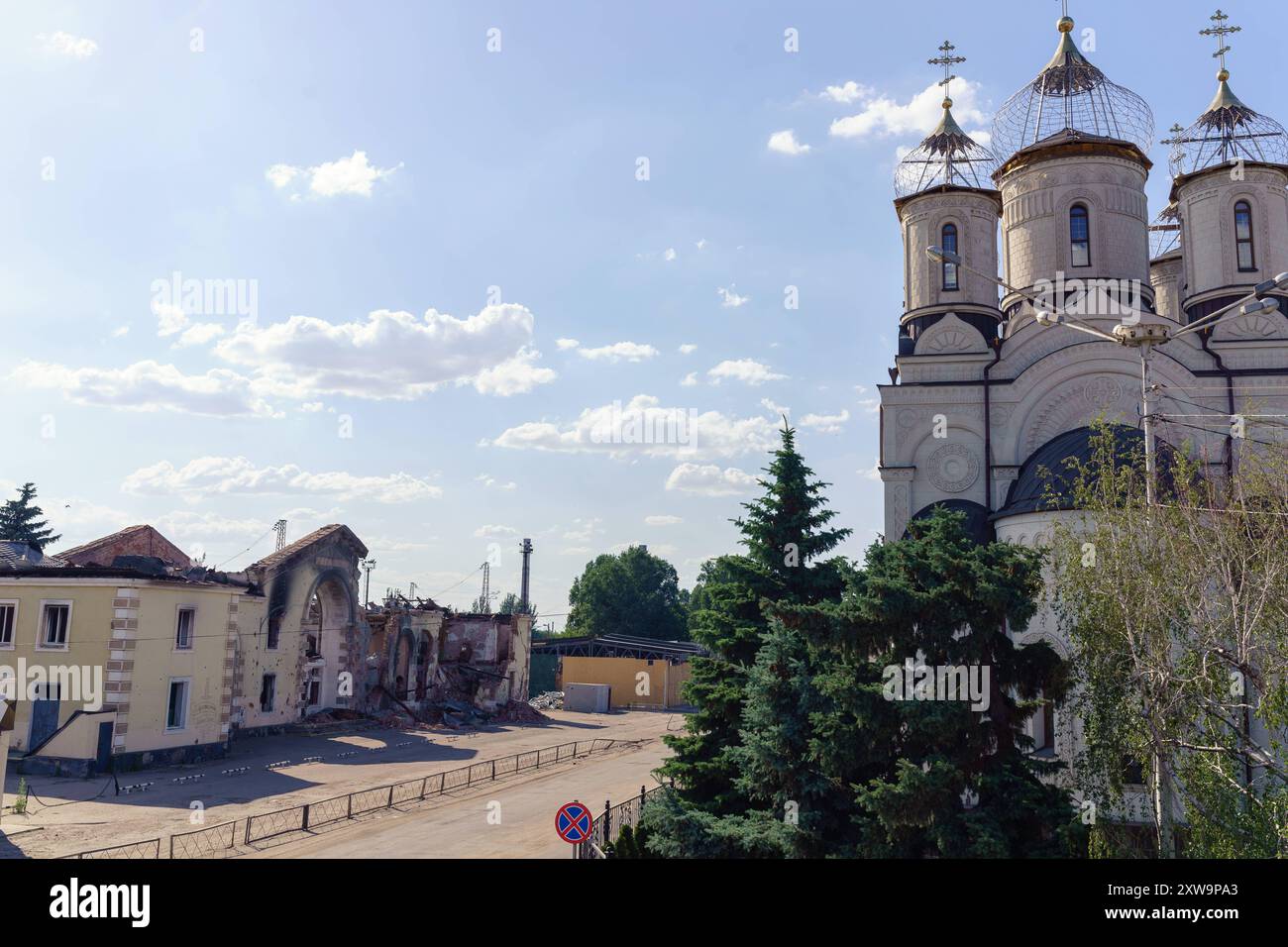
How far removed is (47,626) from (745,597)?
19169 mm

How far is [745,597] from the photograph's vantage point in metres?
19.3

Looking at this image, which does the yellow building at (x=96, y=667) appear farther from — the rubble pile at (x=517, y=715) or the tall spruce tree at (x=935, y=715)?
the rubble pile at (x=517, y=715)

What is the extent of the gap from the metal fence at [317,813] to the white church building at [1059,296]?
1388cm

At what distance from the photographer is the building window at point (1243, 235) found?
30438 mm

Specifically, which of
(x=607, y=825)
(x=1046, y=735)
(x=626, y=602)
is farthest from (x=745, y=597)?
(x=626, y=602)

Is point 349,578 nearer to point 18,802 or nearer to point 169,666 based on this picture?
point 169,666

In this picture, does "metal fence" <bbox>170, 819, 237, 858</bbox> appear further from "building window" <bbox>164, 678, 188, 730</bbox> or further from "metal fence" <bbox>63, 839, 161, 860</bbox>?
"building window" <bbox>164, 678, 188, 730</bbox>

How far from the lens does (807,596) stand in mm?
18953

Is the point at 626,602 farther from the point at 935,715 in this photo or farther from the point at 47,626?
the point at 935,715

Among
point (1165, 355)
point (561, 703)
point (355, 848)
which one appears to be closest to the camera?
point (355, 848)

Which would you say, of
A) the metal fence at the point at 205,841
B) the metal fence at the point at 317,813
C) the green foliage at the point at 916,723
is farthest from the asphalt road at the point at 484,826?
the green foliage at the point at 916,723

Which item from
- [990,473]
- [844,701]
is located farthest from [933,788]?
[990,473]

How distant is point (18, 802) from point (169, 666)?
6708mm

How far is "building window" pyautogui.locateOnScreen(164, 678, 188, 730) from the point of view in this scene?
2681cm
